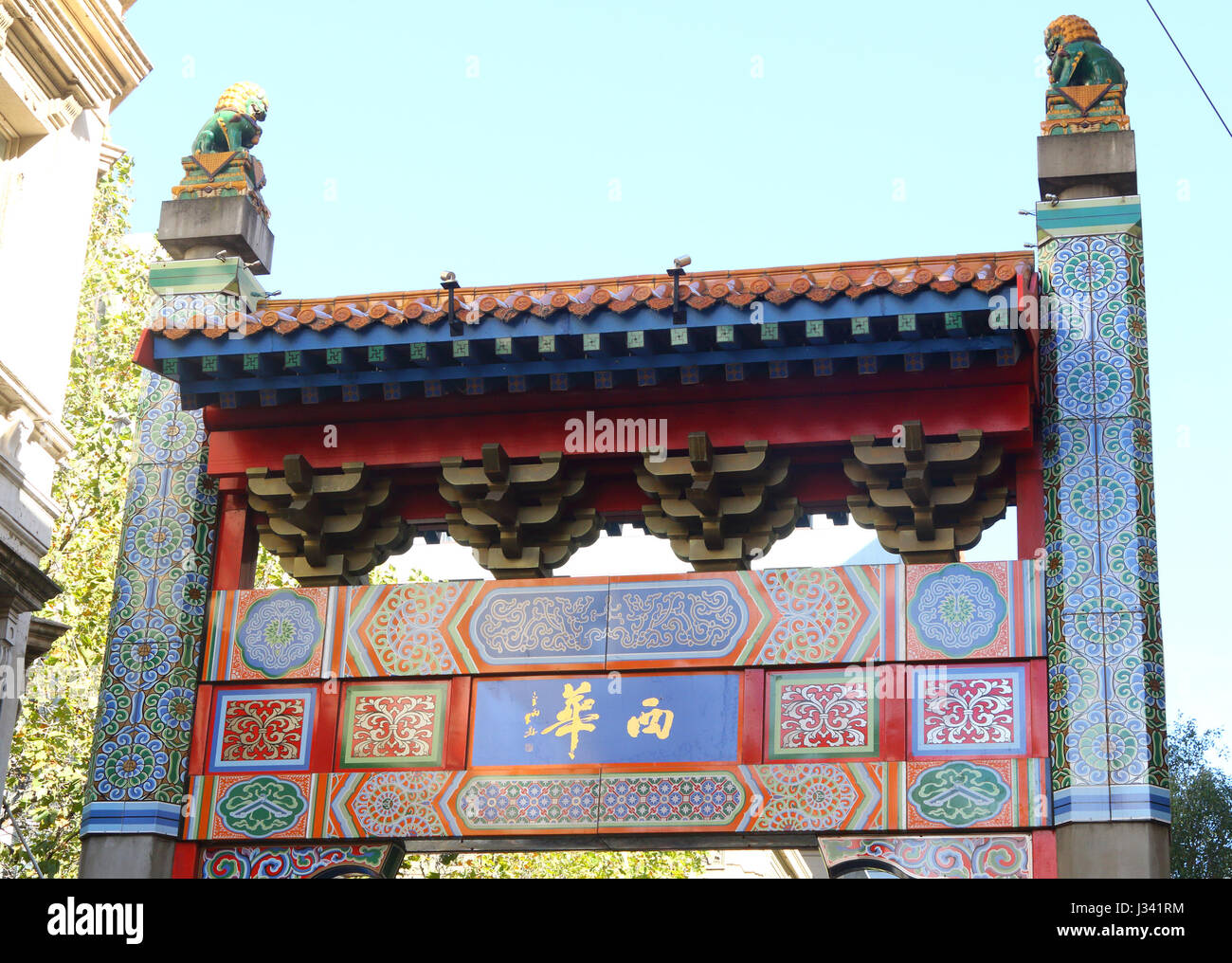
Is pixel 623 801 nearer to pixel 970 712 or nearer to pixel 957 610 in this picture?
pixel 970 712

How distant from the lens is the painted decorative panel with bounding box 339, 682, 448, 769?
28.7 feet

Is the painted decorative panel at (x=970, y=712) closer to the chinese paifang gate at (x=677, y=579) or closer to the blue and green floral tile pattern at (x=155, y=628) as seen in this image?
the chinese paifang gate at (x=677, y=579)

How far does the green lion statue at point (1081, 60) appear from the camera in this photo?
372 inches

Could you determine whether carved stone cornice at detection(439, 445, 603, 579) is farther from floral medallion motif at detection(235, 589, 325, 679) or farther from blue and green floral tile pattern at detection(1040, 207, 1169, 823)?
blue and green floral tile pattern at detection(1040, 207, 1169, 823)

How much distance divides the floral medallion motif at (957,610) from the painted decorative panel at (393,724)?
7.71 ft

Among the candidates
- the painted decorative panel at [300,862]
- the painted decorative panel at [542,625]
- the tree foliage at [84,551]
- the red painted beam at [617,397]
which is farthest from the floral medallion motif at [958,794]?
the tree foliage at [84,551]

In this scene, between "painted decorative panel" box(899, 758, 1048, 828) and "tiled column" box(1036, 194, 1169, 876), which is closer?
"tiled column" box(1036, 194, 1169, 876)

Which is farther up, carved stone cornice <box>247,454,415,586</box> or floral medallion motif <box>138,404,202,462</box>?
floral medallion motif <box>138,404,202,462</box>

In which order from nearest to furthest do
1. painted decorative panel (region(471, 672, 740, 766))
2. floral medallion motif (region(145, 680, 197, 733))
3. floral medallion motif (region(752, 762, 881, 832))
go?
floral medallion motif (region(752, 762, 881, 832)) < painted decorative panel (region(471, 672, 740, 766)) < floral medallion motif (region(145, 680, 197, 733))

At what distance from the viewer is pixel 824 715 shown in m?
8.44

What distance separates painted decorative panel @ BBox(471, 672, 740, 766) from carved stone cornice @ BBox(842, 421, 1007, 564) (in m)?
1.15

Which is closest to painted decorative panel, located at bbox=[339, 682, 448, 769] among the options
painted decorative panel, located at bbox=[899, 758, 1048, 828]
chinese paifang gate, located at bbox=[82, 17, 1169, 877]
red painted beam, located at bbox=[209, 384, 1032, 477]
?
chinese paifang gate, located at bbox=[82, 17, 1169, 877]
